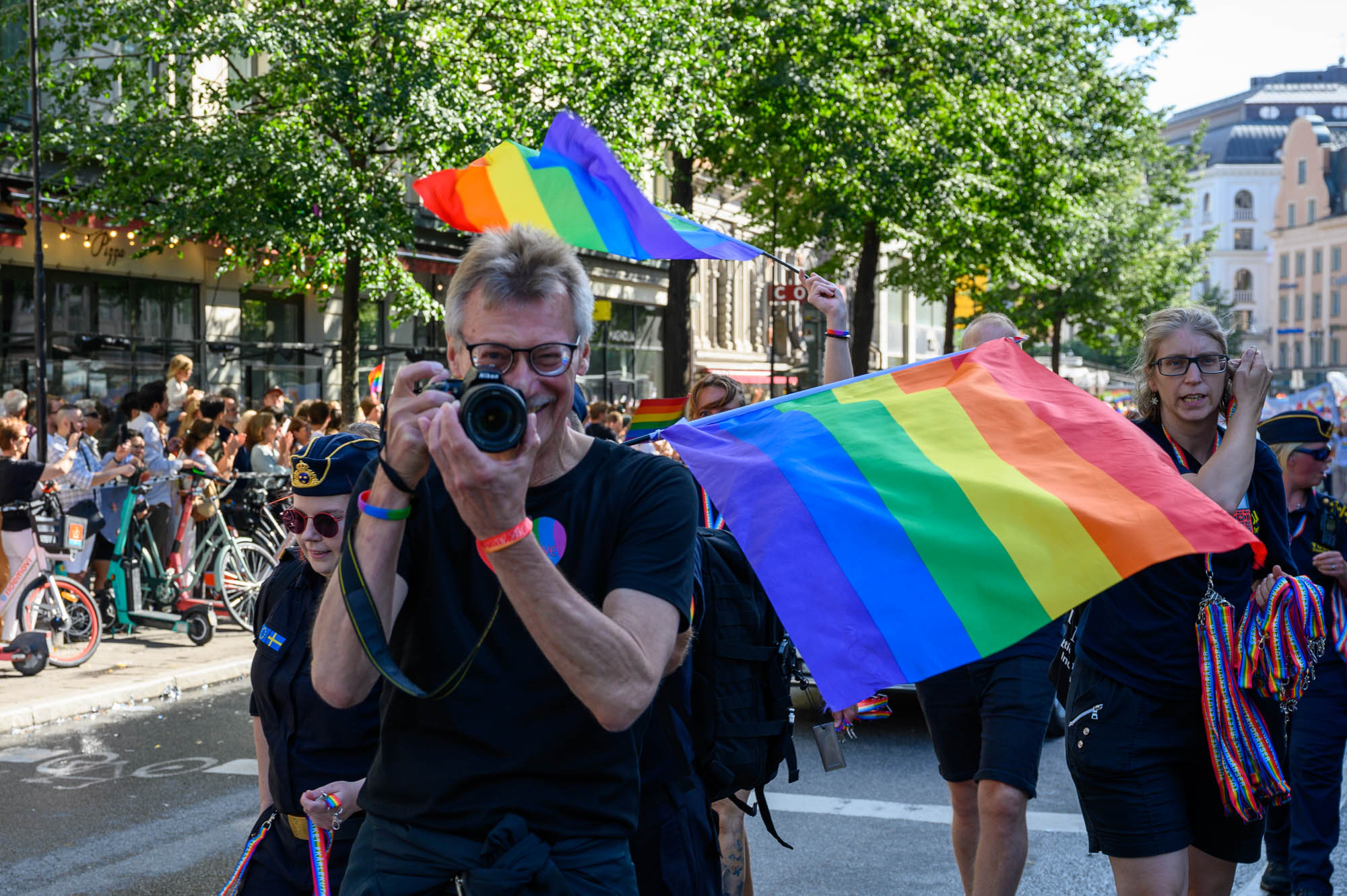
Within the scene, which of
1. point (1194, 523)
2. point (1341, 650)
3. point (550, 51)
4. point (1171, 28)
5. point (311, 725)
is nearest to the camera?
point (1194, 523)

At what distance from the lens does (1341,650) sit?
581 centimetres

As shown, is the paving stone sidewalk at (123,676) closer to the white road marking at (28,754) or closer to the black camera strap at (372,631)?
the white road marking at (28,754)

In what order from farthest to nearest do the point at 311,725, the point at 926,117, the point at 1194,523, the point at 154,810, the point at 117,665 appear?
1. the point at 926,117
2. the point at 117,665
3. the point at 154,810
4. the point at 311,725
5. the point at 1194,523

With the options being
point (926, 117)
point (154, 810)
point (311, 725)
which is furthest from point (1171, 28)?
point (311, 725)

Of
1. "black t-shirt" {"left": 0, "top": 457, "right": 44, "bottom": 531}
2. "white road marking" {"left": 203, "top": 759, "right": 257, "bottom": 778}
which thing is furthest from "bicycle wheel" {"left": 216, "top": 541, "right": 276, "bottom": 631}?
"white road marking" {"left": 203, "top": 759, "right": 257, "bottom": 778}

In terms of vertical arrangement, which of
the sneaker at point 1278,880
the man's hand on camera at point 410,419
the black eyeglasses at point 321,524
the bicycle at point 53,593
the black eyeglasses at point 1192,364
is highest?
the black eyeglasses at point 1192,364

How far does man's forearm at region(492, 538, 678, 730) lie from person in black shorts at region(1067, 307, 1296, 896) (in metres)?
2.08

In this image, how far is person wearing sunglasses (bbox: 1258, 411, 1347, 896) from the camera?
18.0ft

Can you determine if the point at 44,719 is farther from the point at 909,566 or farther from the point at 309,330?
the point at 309,330

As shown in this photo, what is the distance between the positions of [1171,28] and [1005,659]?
31.6 meters

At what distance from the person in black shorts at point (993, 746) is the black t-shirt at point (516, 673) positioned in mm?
2316

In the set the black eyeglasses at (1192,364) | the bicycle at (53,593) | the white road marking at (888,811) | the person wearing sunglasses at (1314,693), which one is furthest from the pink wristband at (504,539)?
the bicycle at (53,593)

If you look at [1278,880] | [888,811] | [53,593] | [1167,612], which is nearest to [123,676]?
[53,593]

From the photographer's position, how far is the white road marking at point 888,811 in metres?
6.70
